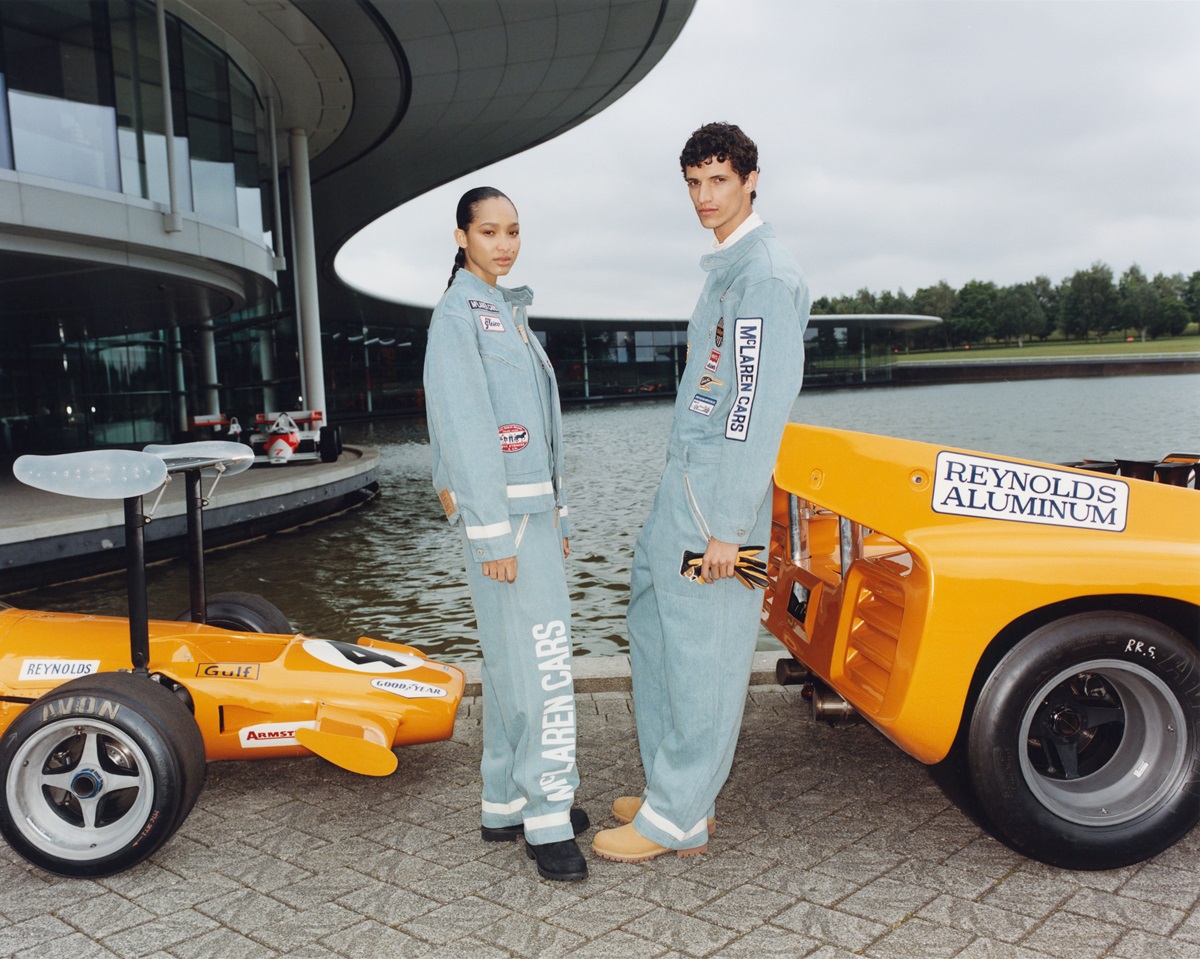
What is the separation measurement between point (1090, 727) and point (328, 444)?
49.4 feet

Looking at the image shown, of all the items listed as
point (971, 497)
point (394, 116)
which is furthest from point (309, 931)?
point (394, 116)

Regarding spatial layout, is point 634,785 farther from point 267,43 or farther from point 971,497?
point 267,43

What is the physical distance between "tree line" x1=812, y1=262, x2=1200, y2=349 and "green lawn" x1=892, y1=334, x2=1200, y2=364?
133cm

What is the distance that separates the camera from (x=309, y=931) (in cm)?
249

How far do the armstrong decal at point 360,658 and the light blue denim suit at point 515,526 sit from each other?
0.78 m

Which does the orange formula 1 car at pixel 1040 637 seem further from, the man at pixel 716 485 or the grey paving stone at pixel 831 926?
the grey paving stone at pixel 831 926

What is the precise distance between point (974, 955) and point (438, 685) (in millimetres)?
2001

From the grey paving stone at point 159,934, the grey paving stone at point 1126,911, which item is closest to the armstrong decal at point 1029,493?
the grey paving stone at point 1126,911

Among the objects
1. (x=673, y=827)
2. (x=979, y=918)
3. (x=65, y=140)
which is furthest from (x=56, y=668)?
(x=65, y=140)

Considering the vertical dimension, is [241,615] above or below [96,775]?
above

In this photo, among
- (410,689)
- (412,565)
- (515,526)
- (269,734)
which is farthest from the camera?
(412,565)

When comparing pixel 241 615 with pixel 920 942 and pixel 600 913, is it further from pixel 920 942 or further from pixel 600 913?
pixel 920 942

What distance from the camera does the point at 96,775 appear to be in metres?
2.91

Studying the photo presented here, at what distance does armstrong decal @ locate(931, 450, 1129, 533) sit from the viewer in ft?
8.77
